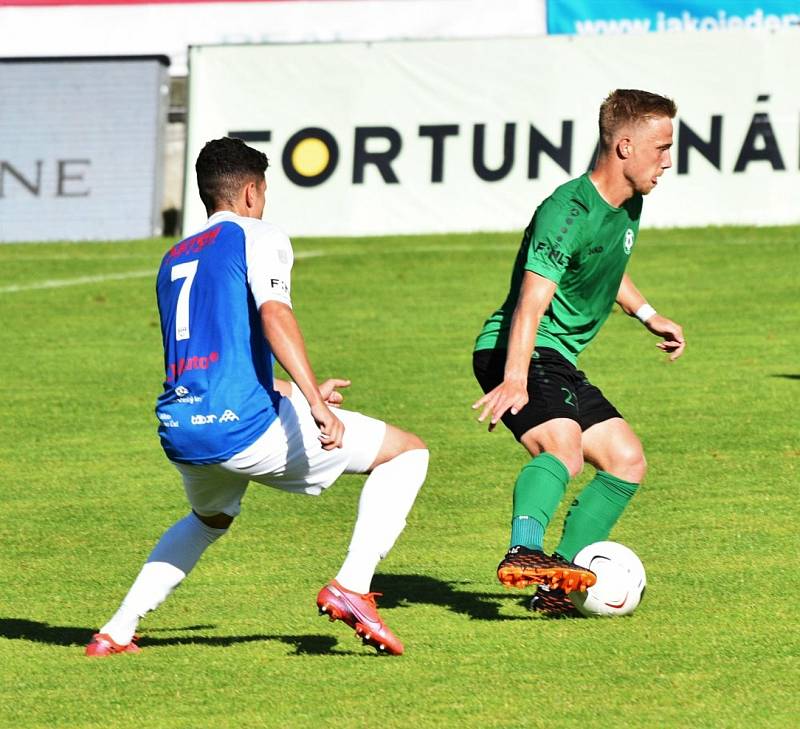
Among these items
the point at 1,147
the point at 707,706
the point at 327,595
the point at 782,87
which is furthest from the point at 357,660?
the point at 1,147

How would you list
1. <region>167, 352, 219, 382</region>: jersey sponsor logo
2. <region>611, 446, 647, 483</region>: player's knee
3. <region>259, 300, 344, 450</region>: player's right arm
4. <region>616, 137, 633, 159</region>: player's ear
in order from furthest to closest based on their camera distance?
<region>611, 446, 647, 483</region>: player's knee
<region>616, 137, 633, 159</region>: player's ear
<region>167, 352, 219, 382</region>: jersey sponsor logo
<region>259, 300, 344, 450</region>: player's right arm

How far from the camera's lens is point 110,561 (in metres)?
8.15

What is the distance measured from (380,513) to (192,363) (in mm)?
866

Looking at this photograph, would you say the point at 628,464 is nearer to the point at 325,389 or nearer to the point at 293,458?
the point at 325,389

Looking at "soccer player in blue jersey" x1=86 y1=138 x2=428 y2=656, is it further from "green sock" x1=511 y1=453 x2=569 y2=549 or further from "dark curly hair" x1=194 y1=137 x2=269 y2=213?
"green sock" x1=511 y1=453 x2=569 y2=549

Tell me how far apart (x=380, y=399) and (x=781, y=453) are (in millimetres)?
3281

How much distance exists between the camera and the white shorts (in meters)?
5.91

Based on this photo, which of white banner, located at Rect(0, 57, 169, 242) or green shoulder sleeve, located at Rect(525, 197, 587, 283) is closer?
green shoulder sleeve, located at Rect(525, 197, 587, 283)

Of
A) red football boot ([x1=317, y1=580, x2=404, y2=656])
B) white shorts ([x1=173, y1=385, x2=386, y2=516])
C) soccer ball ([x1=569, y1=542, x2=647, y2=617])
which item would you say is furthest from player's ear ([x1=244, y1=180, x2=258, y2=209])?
soccer ball ([x1=569, y1=542, x2=647, y2=617])

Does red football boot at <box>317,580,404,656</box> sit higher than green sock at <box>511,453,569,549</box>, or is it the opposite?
green sock at <box>511,453,569,549</box>

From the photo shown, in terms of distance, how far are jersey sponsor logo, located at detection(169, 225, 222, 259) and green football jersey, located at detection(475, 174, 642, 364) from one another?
127 cm

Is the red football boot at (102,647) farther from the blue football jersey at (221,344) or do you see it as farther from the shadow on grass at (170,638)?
the blue football jersey at (221,344)

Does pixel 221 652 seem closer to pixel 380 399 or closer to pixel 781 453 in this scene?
pixel 781 453

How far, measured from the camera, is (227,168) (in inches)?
239
